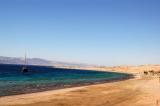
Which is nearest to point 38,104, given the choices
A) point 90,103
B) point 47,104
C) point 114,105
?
point 47,104

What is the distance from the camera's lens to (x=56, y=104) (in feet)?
90.8

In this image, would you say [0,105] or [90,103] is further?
[90,103]

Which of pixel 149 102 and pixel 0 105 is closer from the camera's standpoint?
pixel 0 105

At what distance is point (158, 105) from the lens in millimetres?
26969

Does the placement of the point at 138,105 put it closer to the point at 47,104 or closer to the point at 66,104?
the point at 66,104

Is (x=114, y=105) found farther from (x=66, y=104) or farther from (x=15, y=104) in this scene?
(x=15, y=104)

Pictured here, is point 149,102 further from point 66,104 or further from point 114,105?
point 66,104

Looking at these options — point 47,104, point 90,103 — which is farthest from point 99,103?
point 47,104

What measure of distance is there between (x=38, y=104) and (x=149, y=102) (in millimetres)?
11520

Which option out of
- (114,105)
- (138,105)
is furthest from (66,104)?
(138,105)

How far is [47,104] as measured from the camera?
27594mm

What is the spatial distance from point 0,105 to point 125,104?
12.2m

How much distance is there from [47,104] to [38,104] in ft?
2.88

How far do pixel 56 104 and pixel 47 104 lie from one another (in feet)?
2.90
